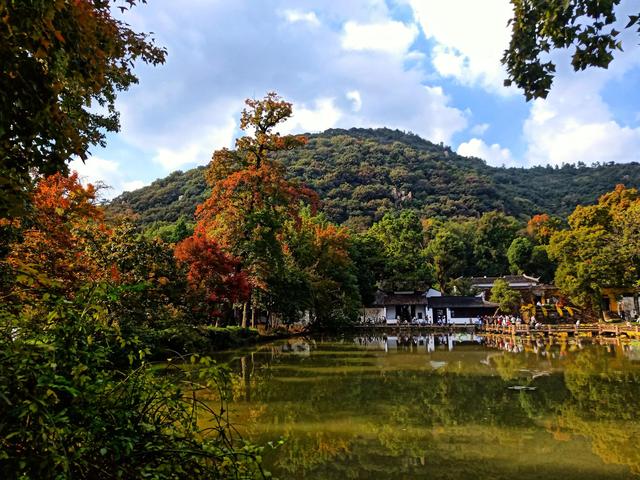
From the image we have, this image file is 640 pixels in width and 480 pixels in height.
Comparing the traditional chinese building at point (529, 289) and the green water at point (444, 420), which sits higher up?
the traditional chinese building at point (529, 289)

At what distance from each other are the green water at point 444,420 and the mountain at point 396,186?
49849 millimetres

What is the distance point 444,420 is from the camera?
6422mm

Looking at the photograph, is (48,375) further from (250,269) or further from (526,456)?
(250,269)

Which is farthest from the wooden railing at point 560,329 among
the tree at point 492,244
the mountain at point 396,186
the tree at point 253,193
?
the mountain at point 396,186

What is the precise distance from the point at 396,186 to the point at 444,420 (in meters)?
75.6

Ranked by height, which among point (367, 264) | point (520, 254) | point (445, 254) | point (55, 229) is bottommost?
point (55, 229)

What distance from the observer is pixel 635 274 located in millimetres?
24391

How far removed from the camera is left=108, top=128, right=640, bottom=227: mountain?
6544 cm

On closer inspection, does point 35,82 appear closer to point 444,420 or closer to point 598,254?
point 444,420

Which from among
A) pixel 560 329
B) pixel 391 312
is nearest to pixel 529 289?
pixel 391 312

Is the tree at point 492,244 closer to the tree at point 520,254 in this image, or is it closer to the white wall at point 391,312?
the tree at point 520,254

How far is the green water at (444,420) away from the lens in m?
4.62

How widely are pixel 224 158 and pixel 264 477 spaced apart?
17005 mm

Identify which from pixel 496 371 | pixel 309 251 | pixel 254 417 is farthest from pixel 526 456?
pixel 309 251
